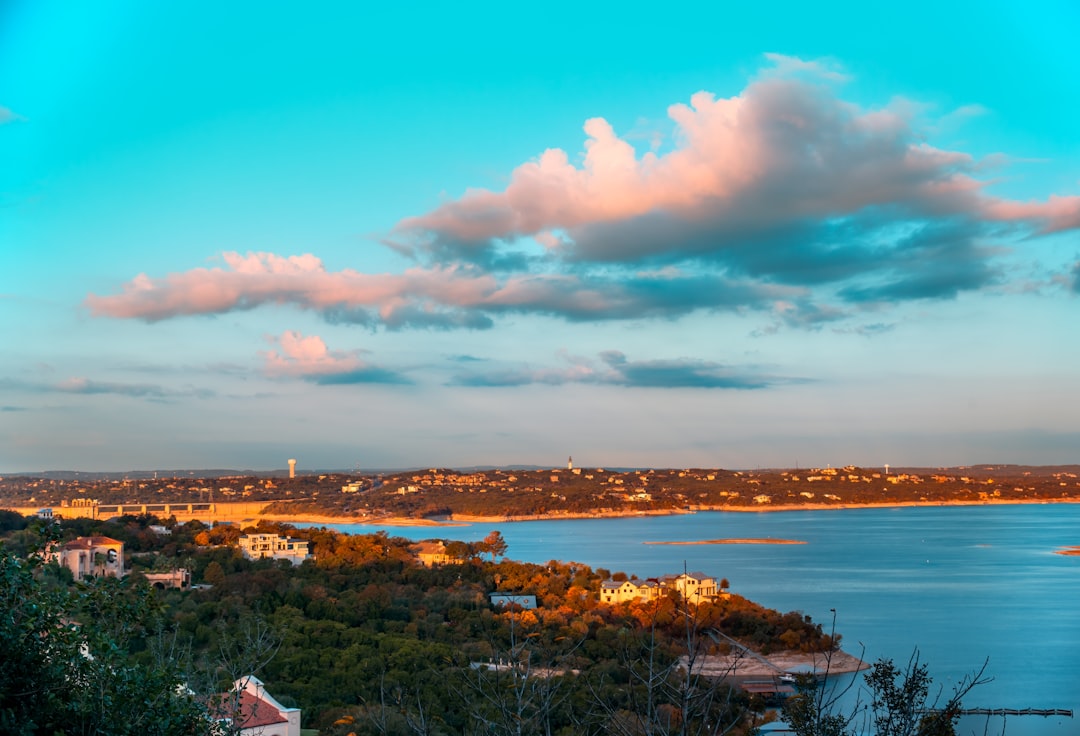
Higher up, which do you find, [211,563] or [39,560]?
[39,560]

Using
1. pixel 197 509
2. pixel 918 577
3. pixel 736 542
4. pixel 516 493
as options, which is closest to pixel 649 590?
pixel 918 577

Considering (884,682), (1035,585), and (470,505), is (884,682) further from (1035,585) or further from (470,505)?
(470,505)

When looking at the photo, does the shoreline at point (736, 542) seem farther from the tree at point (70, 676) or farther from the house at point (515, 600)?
the tree at point (70, 676)

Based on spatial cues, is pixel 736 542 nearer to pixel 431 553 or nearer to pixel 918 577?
pixel 918 577

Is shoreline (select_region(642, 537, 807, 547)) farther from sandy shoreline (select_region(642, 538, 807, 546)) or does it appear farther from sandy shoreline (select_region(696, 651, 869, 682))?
sandy shoreline (select_region(696, 651, 869, 682))

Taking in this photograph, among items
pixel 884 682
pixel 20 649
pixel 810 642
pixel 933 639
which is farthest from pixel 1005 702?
pixel 20 649
